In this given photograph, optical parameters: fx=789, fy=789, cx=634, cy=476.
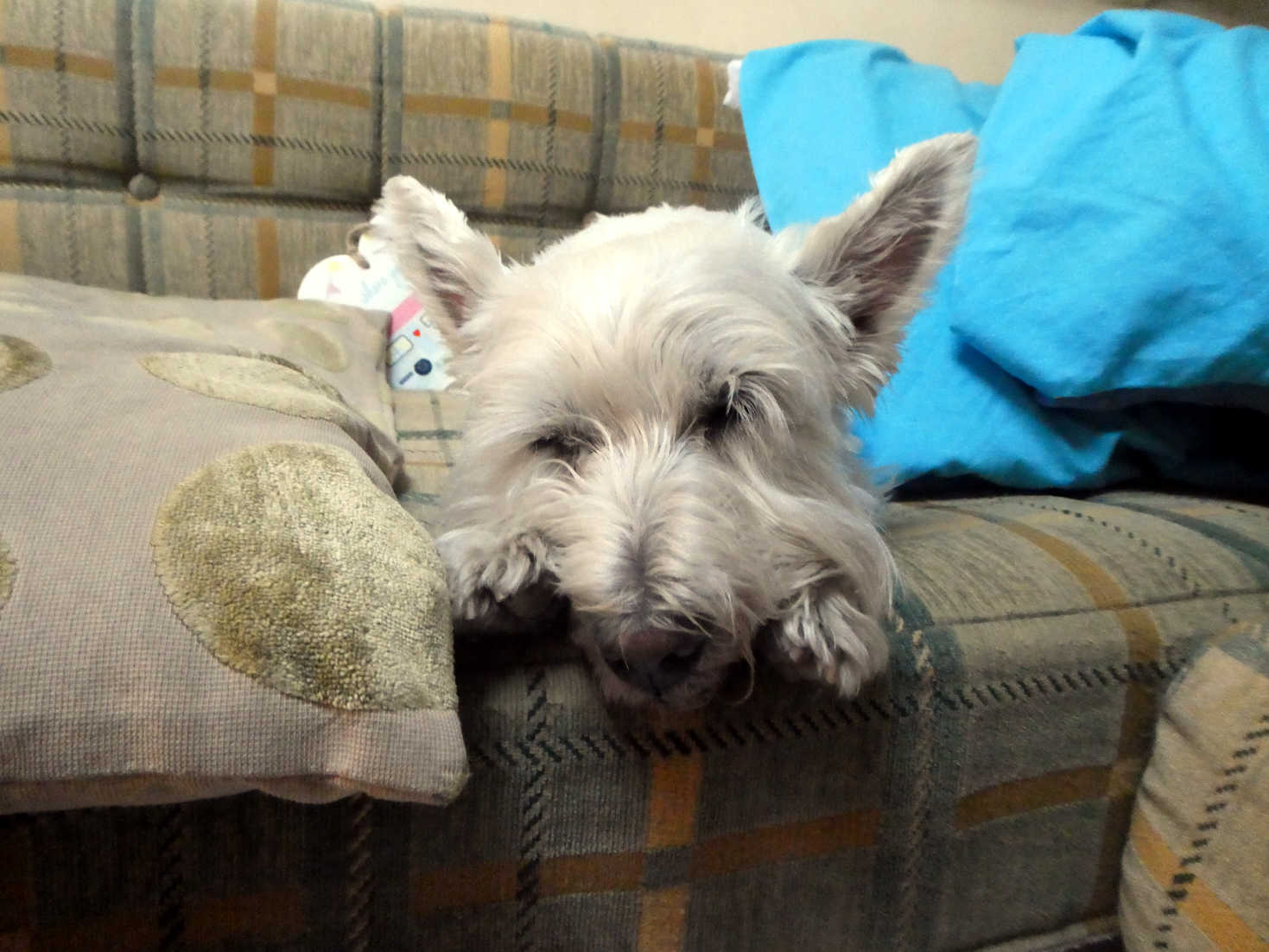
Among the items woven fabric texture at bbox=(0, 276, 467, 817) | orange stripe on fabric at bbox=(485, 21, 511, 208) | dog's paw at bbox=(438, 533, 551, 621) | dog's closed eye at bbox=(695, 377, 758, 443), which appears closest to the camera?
woven fabric texture at bbox=(0, 276, 467, 817)

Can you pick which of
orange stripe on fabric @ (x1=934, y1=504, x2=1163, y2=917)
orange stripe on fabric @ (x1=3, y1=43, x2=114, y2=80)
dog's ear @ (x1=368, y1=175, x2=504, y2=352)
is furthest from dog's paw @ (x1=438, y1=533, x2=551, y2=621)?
orange stripe on fabric @ (x1=3, y1=43, x2=114, y2=80)

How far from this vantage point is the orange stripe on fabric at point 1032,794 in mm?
787

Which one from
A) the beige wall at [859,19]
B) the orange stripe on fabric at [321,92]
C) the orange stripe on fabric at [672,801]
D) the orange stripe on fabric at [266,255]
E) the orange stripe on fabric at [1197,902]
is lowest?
the orange stripe on fabric at [1197,902]

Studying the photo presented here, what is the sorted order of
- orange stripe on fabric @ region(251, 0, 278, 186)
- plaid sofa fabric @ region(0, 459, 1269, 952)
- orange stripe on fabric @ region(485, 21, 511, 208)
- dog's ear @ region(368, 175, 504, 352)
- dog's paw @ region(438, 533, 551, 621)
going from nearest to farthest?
plaid sofa fabric @ region(0, 459, 1269, 952) → dog's paw @ region(438, 533, 551, 621) → dog's ear @ region(368, 175, 504, 352) → orange stripe on fabric @ region(251, 0, 278, 186) → orange stripe on fabric @ region(485, 21, 511, 208)

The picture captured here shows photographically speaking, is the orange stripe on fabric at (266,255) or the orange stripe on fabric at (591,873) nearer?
the orange stripe on fabric at (591,873)

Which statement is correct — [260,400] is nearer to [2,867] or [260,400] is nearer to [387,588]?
[387,588]

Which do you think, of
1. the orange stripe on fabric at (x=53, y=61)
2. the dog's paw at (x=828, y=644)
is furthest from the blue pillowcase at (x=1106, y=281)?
the orange stripe on fabric at (x=53, y=61)

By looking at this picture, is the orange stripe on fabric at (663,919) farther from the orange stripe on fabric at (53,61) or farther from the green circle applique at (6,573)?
the orange stripe on fabric at (53,61)

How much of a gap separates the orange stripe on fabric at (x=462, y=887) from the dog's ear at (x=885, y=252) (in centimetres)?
62

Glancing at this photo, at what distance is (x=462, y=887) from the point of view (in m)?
0.63

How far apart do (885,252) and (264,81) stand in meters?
1.59

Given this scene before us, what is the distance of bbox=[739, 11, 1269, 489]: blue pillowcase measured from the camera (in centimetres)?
101

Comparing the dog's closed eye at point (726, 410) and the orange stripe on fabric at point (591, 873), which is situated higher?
the dog's closed eye at point (726, 410)

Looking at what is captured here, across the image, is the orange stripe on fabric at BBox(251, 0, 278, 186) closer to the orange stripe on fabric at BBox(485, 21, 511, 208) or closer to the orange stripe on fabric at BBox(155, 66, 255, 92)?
the orange stripe on fabric at BBox(155, 66, 255, 92)
